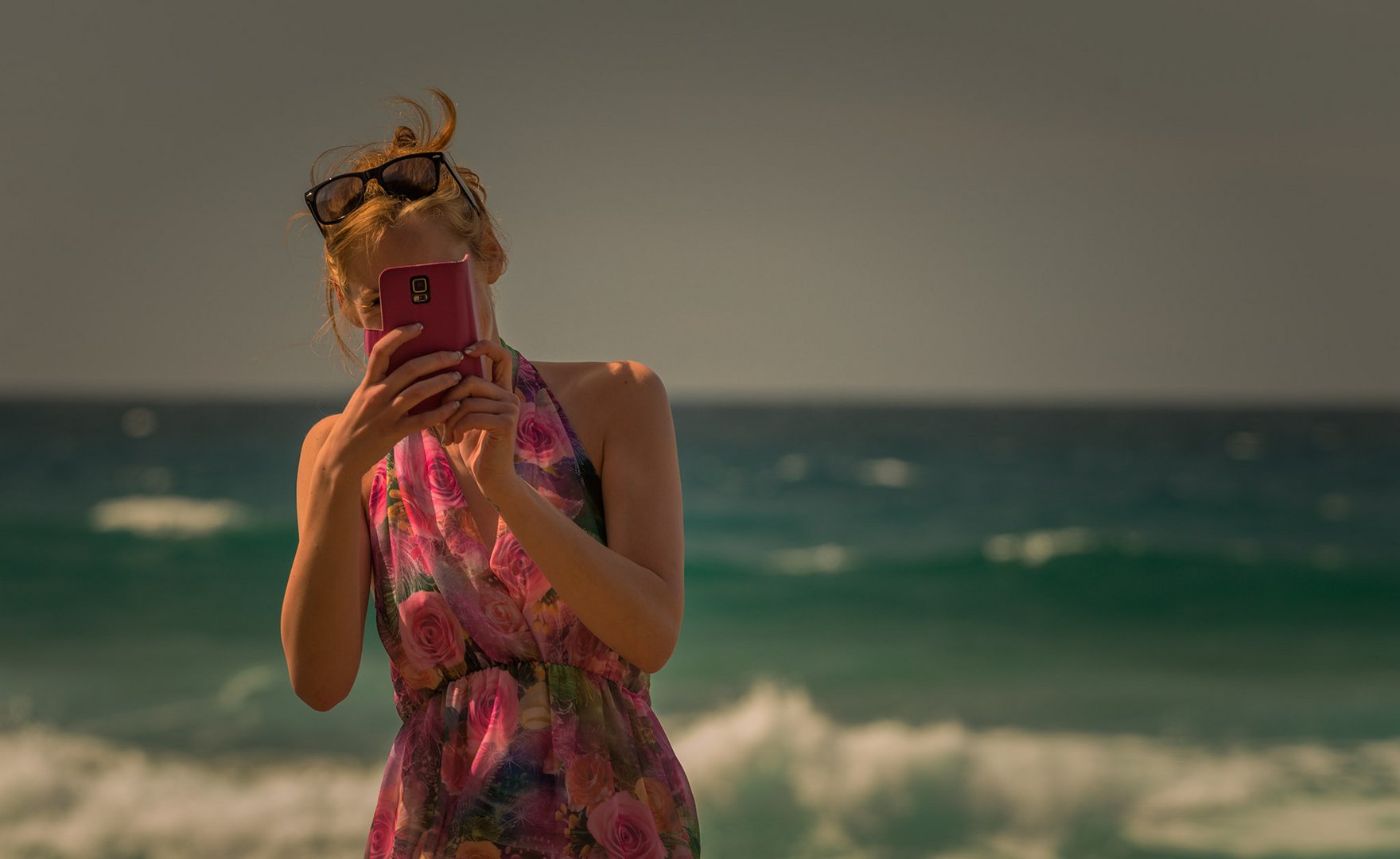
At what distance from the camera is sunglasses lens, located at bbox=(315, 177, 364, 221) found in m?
1.72

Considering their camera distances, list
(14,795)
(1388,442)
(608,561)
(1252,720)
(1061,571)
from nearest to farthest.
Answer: (608,561), (14,795), (1252,720), (1061,571), (1388,442)

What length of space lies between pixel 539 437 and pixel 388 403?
0.25 m

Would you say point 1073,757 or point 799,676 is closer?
point 1073,757

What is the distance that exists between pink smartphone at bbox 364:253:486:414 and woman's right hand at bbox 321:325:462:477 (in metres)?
0.02

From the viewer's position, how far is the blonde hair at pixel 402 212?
167 centimetres

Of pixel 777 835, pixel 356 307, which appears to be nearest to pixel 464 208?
pixel 356 307

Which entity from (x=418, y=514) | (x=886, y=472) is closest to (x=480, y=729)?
(x=418, y=514)

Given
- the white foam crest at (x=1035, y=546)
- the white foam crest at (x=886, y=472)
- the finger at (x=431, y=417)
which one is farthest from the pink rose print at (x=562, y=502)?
the white foam crest at (x=886, y=472)

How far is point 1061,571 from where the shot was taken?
1639 cm

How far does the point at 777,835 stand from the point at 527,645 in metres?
5.32

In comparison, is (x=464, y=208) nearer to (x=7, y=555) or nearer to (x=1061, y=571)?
(x=1061, y=571)

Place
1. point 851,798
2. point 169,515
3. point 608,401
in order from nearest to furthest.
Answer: point 608,401
point 851,798
point 169,515

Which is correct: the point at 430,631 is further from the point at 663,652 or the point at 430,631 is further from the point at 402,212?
the point at 402,212

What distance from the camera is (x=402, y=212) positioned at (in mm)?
1666
